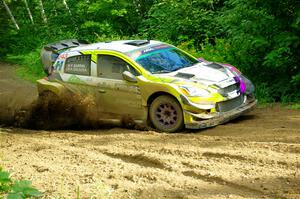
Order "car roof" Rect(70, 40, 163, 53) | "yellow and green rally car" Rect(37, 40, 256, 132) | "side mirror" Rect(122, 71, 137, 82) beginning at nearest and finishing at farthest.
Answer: "yellow and green rally car" Rect(37, 40, 256, 132) → "side mirror" Rect(122, 71, 137, 82) → "car roof" Rect(70, 40, 163, 53)

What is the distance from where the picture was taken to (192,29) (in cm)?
1731

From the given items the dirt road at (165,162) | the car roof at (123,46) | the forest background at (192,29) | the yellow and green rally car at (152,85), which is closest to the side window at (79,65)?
the yellow and green rally car at (152,85)

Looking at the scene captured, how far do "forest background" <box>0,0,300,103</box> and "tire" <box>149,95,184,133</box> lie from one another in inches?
122

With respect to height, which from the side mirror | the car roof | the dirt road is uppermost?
the car roof

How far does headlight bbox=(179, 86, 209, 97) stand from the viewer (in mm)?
8734

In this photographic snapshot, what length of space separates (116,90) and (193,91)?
1674mm

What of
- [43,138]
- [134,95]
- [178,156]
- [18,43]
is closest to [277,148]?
[178,156]

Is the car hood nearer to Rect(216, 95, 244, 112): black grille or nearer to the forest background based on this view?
Rect(216, 95, 244, 112): black grille

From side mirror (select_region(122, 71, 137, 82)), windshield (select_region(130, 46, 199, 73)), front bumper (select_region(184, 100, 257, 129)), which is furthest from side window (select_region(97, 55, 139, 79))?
front bumper (select_region(184, 100, 257, 129))

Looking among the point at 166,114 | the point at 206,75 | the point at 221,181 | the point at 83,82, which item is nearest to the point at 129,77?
the point at 166,114

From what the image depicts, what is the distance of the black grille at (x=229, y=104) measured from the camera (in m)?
8.91

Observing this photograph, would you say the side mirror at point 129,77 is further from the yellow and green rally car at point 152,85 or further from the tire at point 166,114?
the tire at point 166,114

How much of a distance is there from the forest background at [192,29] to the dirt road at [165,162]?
2.46 meters

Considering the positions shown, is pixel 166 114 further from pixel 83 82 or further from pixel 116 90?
pixel 83 82
